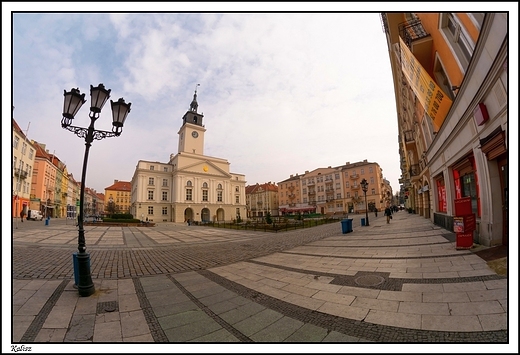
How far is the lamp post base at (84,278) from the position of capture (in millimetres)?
4762

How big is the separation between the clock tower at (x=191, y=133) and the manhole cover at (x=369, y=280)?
2470 inches

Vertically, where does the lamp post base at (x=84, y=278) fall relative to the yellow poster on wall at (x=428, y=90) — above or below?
below

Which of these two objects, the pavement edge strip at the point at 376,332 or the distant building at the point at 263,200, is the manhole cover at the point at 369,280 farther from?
the distant building at the point at 263,200

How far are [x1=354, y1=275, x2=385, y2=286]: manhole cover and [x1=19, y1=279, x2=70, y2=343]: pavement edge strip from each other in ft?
18.7

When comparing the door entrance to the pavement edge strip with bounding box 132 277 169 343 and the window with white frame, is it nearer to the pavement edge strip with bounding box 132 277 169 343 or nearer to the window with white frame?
the window with white frame

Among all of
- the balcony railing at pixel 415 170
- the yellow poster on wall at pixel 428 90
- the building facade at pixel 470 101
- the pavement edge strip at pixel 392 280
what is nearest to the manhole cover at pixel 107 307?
the pavement edge strip at pixel 392 280

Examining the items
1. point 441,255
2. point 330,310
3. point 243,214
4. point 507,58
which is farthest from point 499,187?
point 243,214

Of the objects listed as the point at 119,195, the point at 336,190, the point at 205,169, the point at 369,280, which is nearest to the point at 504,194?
the point at 369,280

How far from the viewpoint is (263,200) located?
327ft

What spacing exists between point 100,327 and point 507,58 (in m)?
9.36

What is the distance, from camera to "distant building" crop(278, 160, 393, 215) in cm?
6806

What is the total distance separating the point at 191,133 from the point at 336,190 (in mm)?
48313

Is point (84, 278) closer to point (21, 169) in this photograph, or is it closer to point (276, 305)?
point (276, 305)

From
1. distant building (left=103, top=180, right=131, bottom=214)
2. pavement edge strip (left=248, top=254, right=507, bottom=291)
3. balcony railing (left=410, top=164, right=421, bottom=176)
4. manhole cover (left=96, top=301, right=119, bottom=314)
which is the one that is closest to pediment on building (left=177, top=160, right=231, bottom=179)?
balcony railing (left=410, top=164, right=421, bottom=176)
